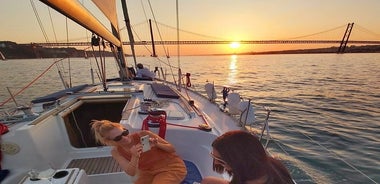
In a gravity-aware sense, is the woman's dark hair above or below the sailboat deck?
above

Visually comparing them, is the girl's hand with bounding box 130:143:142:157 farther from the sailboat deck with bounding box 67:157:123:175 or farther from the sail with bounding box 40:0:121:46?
the sailboat deck with bounding box 67:157:123:175

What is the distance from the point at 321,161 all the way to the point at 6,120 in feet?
19.4

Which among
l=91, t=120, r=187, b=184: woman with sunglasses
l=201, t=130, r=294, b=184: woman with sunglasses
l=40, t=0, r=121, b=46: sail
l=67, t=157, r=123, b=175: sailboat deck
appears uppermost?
l=40, t=0, r=121, b=46: sail

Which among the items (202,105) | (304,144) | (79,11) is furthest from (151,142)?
(304,144)

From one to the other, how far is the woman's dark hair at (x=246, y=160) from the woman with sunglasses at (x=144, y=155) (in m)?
1.50

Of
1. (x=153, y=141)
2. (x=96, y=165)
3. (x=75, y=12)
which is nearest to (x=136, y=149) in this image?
(x=153, y=141)

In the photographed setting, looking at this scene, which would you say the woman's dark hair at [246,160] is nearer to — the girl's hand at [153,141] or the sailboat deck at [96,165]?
the girl's hand at [153,141]

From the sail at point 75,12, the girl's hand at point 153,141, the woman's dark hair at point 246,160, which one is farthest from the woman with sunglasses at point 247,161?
the girl's hand at point 153,141

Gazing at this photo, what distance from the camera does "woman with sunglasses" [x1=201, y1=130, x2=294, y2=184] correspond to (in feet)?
4.43

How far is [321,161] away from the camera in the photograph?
568cm

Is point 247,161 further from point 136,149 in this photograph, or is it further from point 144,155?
point 144,155

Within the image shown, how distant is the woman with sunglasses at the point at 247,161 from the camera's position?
4.43 ft

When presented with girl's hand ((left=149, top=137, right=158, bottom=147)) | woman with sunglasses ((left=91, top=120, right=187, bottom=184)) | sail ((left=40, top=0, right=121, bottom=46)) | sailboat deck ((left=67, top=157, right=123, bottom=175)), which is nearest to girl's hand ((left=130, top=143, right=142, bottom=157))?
woman with sunglasses ((left=91, top=120, right=187, bottom=184))

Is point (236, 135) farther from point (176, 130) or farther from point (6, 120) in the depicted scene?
point (6, 120)
